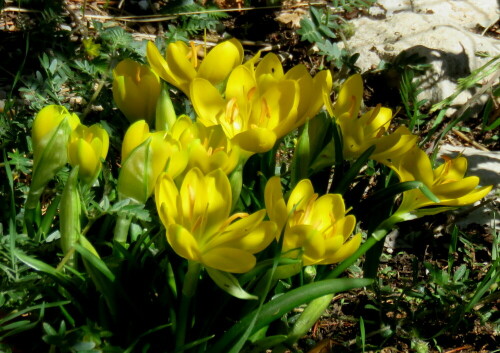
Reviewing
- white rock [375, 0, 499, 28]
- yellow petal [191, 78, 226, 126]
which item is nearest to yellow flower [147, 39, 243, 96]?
yellow petal [191, 78, 226, 126]

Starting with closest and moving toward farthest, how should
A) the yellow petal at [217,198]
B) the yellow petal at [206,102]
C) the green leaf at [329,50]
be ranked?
1. the yellow petal at [217,198]
2. the yellow petal at [206,102]
3. the green leaf at [329,50]

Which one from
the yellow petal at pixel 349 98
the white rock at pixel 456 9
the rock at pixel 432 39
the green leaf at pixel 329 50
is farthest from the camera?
the white rock at pixel 456 9

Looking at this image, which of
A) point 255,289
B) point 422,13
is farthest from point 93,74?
point 422,13

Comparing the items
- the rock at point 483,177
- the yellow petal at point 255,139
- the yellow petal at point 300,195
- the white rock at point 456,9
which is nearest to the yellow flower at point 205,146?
the yellow petal at point 255,139

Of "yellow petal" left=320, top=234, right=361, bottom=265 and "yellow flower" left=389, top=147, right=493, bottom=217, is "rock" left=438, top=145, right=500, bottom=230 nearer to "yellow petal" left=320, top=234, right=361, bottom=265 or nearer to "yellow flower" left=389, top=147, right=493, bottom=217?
"yellow flower" left=389, top=147, right=493, bottom=217

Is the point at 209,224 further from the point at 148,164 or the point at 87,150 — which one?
the point at 87,150

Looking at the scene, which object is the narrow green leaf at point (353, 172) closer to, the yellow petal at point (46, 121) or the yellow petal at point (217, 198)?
the yellow petal at point (217, 198)

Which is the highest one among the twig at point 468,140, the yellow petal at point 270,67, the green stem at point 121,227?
the yellow petal at point 270,67

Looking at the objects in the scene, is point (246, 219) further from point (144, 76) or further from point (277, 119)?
point (144, 76)
